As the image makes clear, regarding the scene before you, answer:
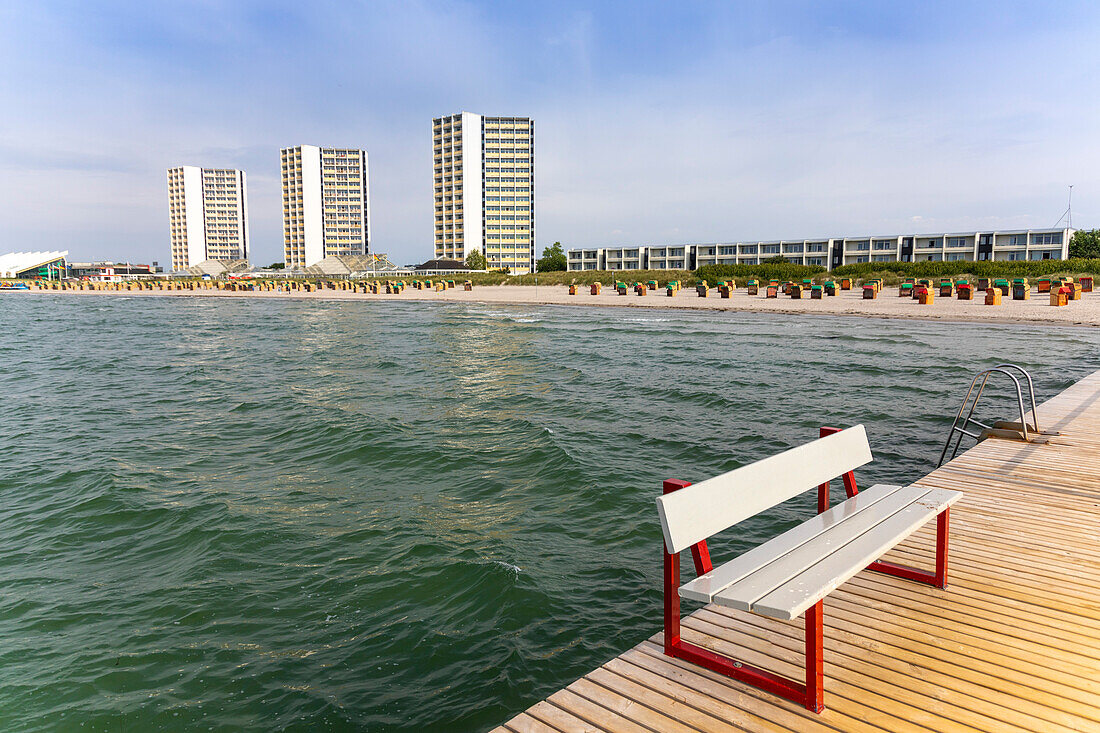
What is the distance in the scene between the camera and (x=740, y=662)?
3.29 m

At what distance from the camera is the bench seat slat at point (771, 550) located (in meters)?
2.89

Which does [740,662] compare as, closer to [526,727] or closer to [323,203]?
[526,727]

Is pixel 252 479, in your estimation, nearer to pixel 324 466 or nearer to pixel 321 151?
pixel 324 466

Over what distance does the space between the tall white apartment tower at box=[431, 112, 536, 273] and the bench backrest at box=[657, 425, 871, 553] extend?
14687 cm

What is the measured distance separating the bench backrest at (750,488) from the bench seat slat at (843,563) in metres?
0.46

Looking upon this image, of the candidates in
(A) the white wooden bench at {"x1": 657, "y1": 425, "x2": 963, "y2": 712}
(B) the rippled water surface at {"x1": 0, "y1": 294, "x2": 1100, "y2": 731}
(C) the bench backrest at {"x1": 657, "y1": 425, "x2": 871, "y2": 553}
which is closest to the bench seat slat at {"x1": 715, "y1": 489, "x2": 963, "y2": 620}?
(A) the white wooden bench at {"x1": 657, "y1": 425, "x2": 963, "y2": 712}

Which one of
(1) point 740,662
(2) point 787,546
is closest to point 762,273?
(2) point 787,546

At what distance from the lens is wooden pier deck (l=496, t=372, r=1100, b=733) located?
2.83 metres

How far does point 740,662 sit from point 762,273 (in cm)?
6411

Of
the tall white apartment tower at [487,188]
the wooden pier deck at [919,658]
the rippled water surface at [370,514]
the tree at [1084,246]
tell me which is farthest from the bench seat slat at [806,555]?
the tall white apartment tower at [487,188]

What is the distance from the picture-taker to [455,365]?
19.9 metres

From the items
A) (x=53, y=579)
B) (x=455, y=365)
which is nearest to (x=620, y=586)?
(x=53, y=579)

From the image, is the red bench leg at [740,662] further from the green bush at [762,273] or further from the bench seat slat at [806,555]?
the green bush at [762,273]

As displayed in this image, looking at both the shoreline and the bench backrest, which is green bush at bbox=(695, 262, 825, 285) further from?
the bench backrest
